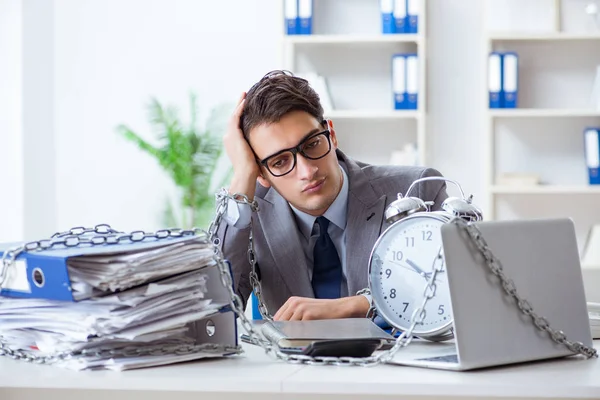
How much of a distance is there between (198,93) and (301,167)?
13.9 feet

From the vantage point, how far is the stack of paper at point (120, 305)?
3.72ft

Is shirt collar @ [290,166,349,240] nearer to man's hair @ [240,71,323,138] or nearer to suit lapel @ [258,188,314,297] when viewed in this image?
suit lapel @ [258,188,314,297]

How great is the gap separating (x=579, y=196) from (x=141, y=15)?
3343 mm

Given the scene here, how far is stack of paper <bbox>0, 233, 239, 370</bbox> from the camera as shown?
1134mm

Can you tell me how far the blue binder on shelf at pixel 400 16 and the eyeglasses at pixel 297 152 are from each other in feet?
9.42

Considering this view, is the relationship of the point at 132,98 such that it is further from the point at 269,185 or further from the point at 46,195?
the point at 269,185

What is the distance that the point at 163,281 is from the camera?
1.19 meters

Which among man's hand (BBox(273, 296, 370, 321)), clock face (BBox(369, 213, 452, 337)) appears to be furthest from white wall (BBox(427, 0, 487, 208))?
clock face (BBox(369, 213, 452, 337))

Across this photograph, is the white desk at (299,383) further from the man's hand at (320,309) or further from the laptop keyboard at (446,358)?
the man's hand at (320,309)

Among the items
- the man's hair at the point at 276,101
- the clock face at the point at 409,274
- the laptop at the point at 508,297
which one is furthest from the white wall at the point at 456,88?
the laptop at the point at 508,297

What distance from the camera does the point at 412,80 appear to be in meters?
4.78

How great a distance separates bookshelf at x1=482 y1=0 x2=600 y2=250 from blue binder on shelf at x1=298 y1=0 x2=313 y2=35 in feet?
3.29

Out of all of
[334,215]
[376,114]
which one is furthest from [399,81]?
[334,215]

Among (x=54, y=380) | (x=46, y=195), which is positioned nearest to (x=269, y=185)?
(x=54, y=380)
